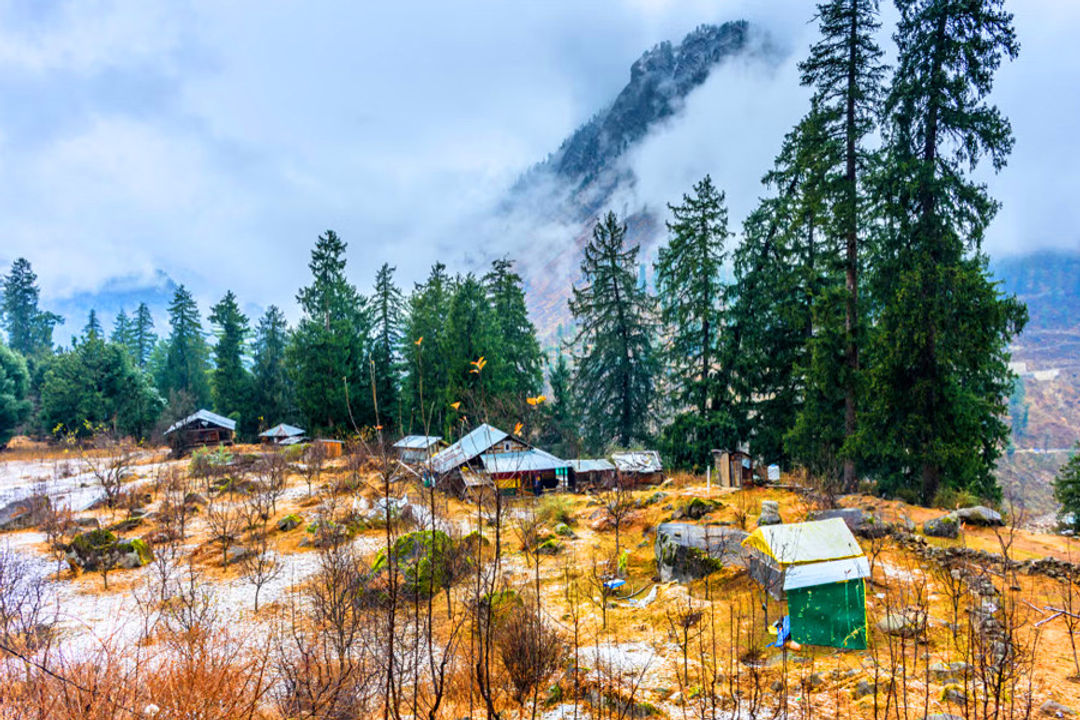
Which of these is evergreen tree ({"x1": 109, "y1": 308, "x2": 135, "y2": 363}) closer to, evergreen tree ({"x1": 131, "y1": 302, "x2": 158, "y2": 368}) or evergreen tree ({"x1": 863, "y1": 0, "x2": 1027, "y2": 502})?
evergreen tree ({"x1": 131, "y1": 302, "x2": 158, "y2": 368})

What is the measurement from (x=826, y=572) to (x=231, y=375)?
43111 mm

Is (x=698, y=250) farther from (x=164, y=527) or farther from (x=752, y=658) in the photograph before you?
(x=164, y=527)

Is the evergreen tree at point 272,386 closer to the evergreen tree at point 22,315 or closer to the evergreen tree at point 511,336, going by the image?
the evergreen tree at point 511,336

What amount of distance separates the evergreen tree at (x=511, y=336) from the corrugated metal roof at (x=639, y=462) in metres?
10.7

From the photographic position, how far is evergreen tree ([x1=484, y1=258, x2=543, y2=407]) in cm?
3048

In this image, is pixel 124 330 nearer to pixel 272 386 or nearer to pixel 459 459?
pixel 272 386

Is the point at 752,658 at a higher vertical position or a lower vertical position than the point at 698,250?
lower

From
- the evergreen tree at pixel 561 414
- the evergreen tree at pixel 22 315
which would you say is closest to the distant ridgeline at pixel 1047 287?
the evergreen tree at pixel 561 414

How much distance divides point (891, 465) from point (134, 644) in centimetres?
1817

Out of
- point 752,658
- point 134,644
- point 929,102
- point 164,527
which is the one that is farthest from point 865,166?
point 164,527

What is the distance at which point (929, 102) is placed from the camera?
11.6m

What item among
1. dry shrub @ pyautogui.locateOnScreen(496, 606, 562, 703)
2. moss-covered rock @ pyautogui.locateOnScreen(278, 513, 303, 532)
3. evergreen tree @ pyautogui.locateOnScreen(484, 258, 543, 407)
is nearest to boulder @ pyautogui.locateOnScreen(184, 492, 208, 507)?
moss-covered rock @ pyautogui.locateOnScreen(278, 513, 303, 532)

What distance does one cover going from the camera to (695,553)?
796cm

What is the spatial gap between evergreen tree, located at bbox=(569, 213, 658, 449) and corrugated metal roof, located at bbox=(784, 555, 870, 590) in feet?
70.0
